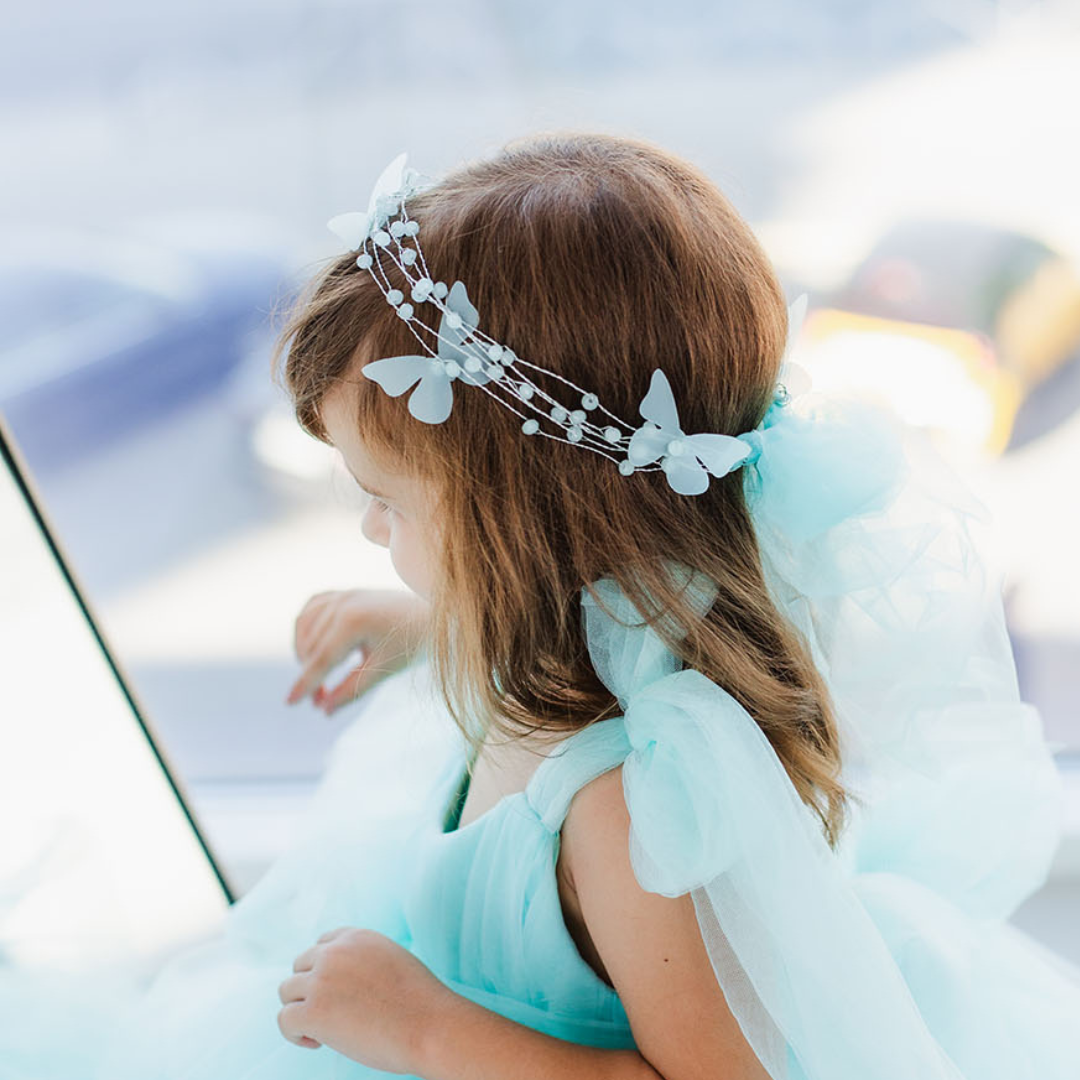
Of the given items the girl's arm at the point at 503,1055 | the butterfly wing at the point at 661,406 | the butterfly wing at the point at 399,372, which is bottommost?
the girl's arm at the point at 503,1055

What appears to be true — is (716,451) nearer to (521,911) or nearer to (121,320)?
(521,911)

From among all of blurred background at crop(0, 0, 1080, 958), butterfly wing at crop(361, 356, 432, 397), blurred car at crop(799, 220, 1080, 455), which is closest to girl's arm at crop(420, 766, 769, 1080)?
butterfly wing at crop(361, 356, 432, 397)

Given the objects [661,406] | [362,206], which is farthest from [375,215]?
[362,206]

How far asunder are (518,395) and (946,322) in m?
0.89

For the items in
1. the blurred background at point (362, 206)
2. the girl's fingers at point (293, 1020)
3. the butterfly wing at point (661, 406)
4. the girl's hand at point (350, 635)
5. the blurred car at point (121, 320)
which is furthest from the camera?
the blurred car at point (121, 320)

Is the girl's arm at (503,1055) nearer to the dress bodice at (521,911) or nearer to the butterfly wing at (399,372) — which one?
the dress bodice at (521,911)

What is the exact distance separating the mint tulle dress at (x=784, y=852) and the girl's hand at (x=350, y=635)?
7cm

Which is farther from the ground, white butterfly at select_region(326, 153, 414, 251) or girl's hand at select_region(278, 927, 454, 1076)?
white butterfly at select_region(326, 153, 414, 251)

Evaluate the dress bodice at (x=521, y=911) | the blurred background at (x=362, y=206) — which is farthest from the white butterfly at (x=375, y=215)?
the blurred background at (x=362, y=206)

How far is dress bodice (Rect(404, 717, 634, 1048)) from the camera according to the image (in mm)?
658

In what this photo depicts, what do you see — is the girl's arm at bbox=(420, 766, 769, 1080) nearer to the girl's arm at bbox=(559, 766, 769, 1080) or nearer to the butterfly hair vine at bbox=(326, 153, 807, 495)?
the girl's arm at bbox=(559, 766, 769, 1080)

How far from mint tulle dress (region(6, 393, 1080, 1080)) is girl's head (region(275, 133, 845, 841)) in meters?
0.03

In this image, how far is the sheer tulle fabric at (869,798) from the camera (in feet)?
1.94

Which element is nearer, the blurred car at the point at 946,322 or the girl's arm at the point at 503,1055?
the girl's arm at the point at 503,1055
